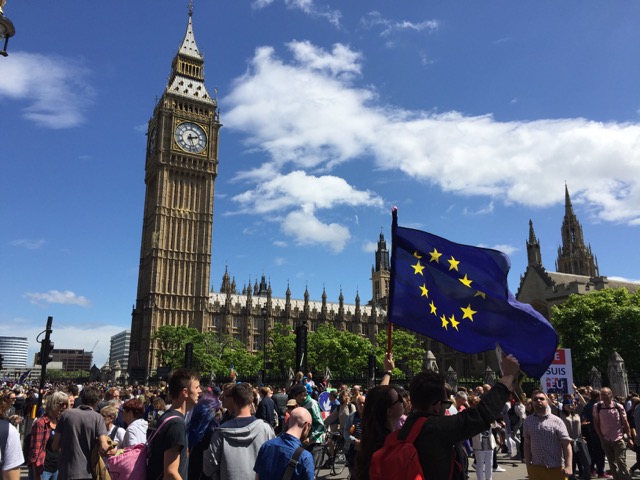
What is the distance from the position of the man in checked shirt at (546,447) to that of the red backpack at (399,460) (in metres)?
4.14

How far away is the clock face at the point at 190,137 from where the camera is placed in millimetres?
80688

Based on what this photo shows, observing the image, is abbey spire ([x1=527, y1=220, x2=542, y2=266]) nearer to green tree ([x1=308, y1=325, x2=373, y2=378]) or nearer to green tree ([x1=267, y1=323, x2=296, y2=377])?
green tree ([x1=308, y1=325, x2=373, y2=378])

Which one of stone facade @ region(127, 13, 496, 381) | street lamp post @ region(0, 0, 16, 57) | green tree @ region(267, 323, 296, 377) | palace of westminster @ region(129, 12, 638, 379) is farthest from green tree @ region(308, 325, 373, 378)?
street lamp post @ region(0, 0, 16, 57)

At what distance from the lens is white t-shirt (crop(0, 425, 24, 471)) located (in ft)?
17.3

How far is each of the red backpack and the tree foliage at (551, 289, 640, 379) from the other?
41.2 meters

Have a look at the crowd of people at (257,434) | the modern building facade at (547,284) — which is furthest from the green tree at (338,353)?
the crowd of people at (257,434)

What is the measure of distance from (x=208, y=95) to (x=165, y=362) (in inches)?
1735

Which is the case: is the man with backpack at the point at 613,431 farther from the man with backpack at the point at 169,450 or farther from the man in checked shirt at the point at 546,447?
the man with backpack at the point at 169,450

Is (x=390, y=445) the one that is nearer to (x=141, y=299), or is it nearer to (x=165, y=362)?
(x=165, y=362)

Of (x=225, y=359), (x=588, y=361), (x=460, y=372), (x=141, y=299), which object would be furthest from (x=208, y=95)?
(x=588, y=361)

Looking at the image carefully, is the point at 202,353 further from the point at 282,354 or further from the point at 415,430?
the point at 415,430

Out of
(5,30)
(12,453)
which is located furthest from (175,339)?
(12,453)

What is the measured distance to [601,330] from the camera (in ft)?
132

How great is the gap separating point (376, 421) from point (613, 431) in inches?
339
